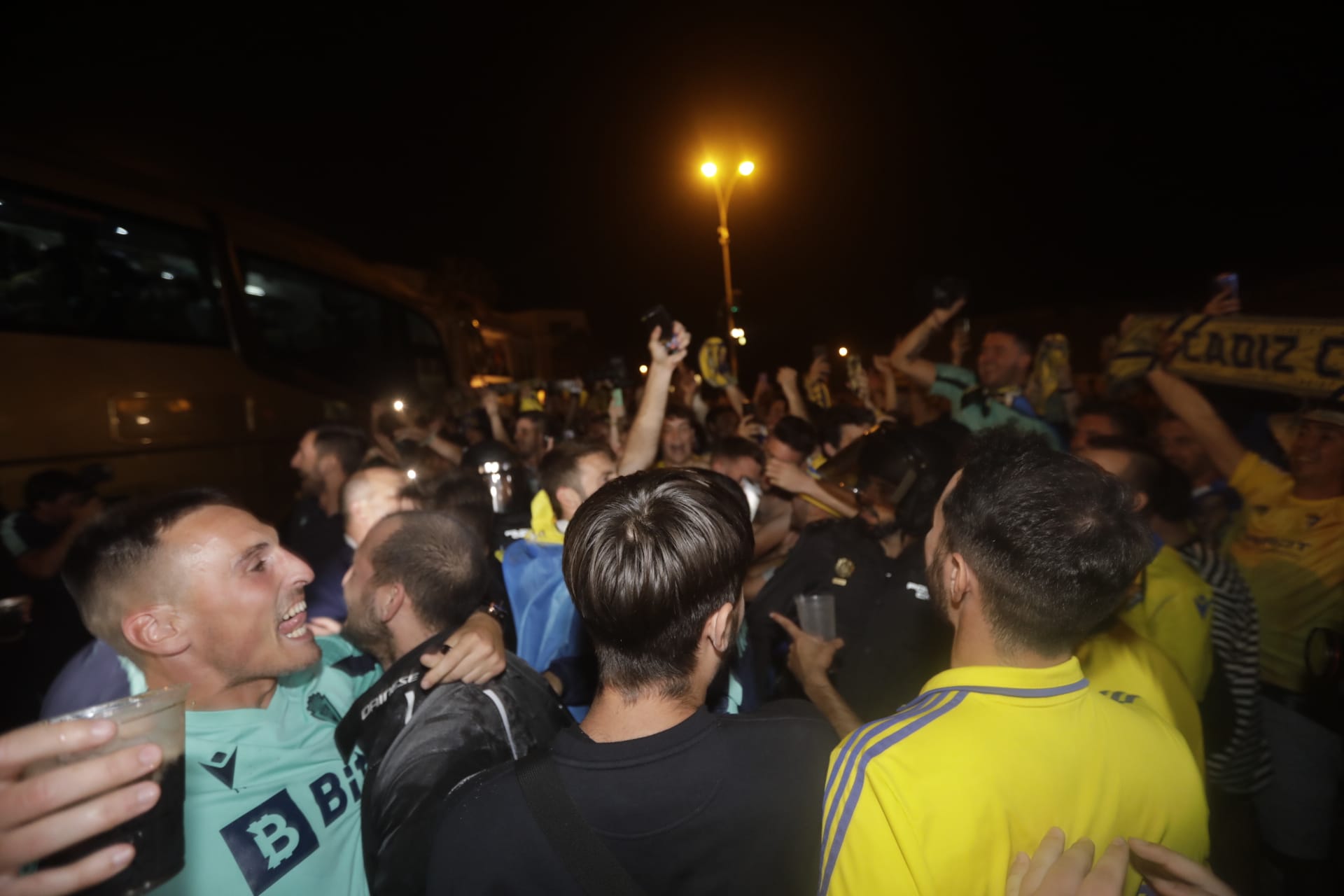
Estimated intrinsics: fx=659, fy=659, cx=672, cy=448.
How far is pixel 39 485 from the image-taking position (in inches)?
167

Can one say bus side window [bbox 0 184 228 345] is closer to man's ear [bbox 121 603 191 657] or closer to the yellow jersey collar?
man's ear [bbox 121 603 191 657]

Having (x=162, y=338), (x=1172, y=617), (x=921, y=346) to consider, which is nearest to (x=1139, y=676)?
(x=1172, y=617)

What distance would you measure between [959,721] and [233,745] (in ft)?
6.23

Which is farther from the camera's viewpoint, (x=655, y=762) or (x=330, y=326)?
(x=330, y=326)

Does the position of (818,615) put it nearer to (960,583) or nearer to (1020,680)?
(960,583)

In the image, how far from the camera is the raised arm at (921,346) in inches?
191

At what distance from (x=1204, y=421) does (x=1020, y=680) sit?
11.2 ft

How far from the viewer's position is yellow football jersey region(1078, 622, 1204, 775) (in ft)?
6.21

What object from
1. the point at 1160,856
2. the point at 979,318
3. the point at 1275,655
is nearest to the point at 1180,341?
the point at 1275,655

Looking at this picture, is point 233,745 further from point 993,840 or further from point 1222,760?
point 1222,760

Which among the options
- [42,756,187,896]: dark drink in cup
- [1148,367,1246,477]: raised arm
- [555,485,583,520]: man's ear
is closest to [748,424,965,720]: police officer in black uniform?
[555,485,583,520]: man's ear

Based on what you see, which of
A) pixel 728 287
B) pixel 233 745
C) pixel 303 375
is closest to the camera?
pixel 233 745

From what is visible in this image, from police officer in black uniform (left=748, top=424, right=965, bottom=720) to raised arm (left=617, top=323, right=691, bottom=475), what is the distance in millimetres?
951

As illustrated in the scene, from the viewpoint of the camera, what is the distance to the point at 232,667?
76.1 inches
